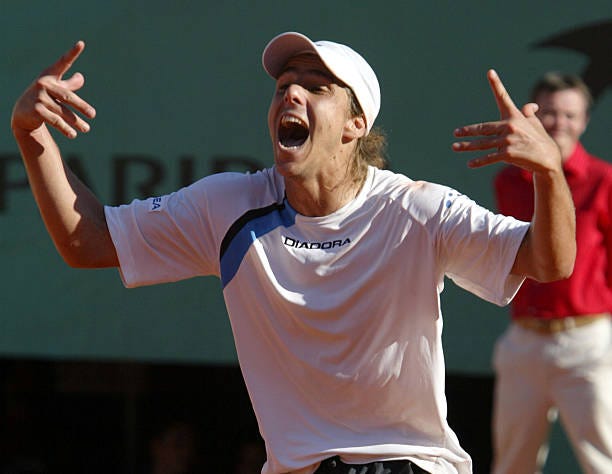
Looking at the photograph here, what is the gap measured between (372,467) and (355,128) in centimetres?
95

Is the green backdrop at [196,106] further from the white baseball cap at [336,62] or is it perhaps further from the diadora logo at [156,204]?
the diadora logo at [156,204]

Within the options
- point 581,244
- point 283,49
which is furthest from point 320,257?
point 581,244

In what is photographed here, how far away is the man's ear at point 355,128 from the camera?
3.77 m

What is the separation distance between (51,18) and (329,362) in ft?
11.2

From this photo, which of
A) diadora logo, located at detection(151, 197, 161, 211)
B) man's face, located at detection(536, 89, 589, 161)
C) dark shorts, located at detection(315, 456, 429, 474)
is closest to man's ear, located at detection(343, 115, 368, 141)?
diadora logo, located at detection(151, 197, 161, 211)

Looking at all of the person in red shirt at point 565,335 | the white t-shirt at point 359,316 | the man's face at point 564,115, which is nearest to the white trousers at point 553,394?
the person in red shirt at point 565,335

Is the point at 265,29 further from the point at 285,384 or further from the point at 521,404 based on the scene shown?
the point at 285,384

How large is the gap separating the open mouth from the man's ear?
0.13 m

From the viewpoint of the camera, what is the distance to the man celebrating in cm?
348

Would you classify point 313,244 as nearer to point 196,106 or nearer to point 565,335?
point 565,335

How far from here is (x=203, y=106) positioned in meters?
6.41

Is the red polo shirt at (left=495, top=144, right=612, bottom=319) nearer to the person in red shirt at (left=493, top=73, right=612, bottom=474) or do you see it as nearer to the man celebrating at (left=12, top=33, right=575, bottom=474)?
the person in red shirt at (left=493, top=73, right=612, bottom=474)

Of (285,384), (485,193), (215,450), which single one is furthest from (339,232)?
(215,450)

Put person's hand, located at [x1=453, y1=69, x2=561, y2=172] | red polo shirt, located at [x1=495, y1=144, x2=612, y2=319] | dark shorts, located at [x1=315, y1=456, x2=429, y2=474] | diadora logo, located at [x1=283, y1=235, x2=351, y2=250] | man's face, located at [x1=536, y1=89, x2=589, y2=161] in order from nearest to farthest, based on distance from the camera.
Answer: person's hand, located at [x1=453, y1=69, x2=561, y2=172]
dark shorts, located at [x1=315, y1=456, x2=429, y2=474]
diadora logo, located at [x1=283, y1=235, x2=351, y2=250]
red polo shirt, located at [x1=495, y1=144, x2=612, y2=319]
man's face, located at [x1=536, y1=89, x2=589, y2=161]
